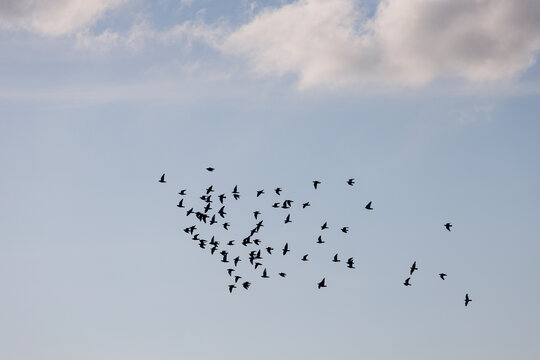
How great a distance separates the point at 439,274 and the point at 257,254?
25489 mm

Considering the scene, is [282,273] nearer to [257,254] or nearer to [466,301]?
[257,254]

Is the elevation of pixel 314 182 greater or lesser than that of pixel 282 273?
greater

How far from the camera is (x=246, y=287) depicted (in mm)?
138375

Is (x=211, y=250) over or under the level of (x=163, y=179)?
under

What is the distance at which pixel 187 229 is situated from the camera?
5399 inches

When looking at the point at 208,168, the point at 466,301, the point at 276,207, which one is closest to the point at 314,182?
the point at 276,207

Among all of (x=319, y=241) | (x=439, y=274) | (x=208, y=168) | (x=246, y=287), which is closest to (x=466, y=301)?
(x=439, y=274)

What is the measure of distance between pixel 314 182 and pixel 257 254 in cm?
1302

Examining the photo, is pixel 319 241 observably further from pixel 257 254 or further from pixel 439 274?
pixel 439 274

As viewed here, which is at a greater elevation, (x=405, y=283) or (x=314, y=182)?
(x=314, y=182)

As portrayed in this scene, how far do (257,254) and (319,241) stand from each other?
8.94m

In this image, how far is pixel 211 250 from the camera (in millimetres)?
136125

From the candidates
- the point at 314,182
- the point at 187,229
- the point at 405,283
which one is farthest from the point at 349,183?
the point at 187,229

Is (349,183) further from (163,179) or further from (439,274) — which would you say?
(163,179)
